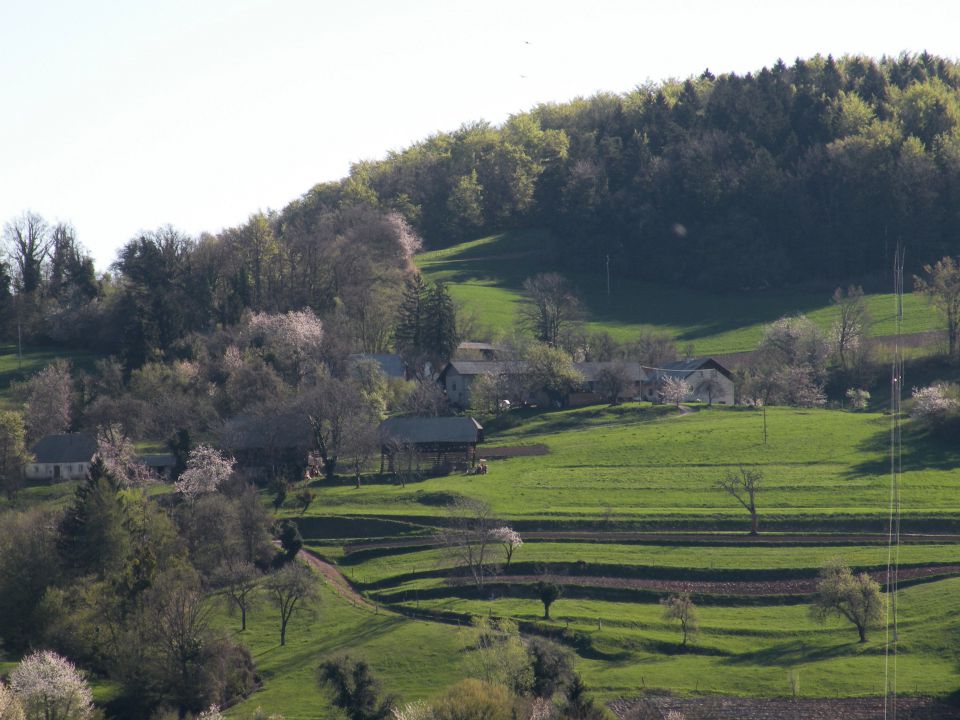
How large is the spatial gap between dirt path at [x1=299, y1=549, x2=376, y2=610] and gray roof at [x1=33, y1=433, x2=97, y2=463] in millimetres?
26156

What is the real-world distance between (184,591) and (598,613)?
22259mm

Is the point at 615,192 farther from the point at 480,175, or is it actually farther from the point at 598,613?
the point at 598,613

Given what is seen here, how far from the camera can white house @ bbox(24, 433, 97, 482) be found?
101 metres

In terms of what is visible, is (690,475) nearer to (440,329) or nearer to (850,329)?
(440,329)

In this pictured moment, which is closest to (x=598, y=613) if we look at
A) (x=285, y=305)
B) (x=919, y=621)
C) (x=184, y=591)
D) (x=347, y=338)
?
(x=919, y=621)

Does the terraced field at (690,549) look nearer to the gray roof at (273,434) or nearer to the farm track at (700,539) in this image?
the farm track at (700,539)

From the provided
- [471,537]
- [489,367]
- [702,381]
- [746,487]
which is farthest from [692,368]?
[471,537]

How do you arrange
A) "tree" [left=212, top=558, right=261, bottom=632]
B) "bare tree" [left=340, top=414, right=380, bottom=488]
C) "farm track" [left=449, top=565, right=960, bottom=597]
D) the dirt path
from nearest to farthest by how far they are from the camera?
"farm track" [left=449, top=565, right=960, bottom=597]
"tree" [left=212, top=558, right=261, bottom=632]
the dirt path
"bare tree" [left=340, top=414, right=380, bottom=488]

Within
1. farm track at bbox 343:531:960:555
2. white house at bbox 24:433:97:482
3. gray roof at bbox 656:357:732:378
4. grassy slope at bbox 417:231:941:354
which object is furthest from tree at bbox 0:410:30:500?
gray roof at bbox 656:357:732:378

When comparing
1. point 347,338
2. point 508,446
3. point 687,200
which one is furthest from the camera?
point 687,200

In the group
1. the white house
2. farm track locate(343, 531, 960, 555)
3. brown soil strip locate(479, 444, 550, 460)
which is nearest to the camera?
farm track locate(343, 531, 960, 555)

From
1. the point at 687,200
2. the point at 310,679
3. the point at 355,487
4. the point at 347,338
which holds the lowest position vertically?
the point at 310,679

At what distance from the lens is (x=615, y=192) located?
170625 millimetres

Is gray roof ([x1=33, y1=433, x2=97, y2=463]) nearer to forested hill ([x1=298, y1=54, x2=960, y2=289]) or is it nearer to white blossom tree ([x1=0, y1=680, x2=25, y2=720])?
white blossom tree ([x1=0, y1=680, x2=25, y2=720])
